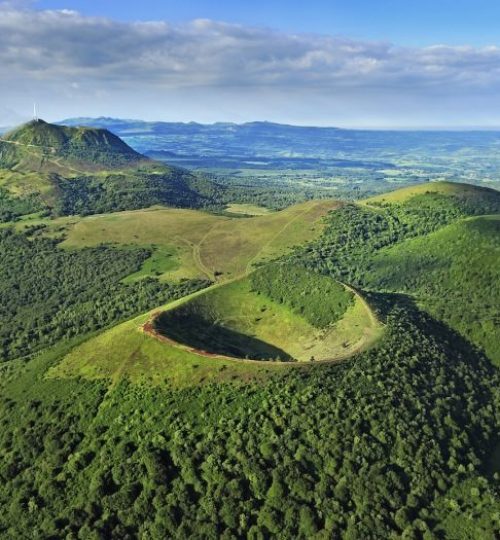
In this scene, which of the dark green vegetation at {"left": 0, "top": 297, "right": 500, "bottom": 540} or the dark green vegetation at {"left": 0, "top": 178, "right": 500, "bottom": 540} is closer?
the dark green vegetation at {"left": 0, "top": 297, "right": 500, "bottom": 540}

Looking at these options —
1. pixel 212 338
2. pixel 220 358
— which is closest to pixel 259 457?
pixel 220 358

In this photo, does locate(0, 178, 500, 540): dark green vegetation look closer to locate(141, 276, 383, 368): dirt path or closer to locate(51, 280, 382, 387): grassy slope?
locate(51, 280, 382, 387): grassy slope

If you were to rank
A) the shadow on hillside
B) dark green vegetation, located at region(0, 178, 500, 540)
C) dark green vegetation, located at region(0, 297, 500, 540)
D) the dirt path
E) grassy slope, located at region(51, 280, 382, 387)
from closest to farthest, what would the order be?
dark green vegetation, located at region(0, 297, 500, 540)
dark green vegetation, located at region(0, 178, 500, 540)
grassy slope, located at region(51, 280, 382, 387)
the dirt path
the shadow on hillside

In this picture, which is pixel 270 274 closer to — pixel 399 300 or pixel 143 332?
pixel 399 300

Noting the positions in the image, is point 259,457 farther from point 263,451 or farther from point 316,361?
point 316,361

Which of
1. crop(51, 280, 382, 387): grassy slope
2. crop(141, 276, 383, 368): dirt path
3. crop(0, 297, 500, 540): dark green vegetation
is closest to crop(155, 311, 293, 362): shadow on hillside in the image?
crop(141, 276, 383, 368): dirt path

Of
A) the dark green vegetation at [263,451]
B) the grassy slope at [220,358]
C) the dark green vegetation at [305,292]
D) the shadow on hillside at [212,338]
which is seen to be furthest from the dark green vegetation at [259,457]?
the dark green vegetation at [305,292]

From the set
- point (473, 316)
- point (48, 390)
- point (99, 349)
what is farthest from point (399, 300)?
point (48, 390)
